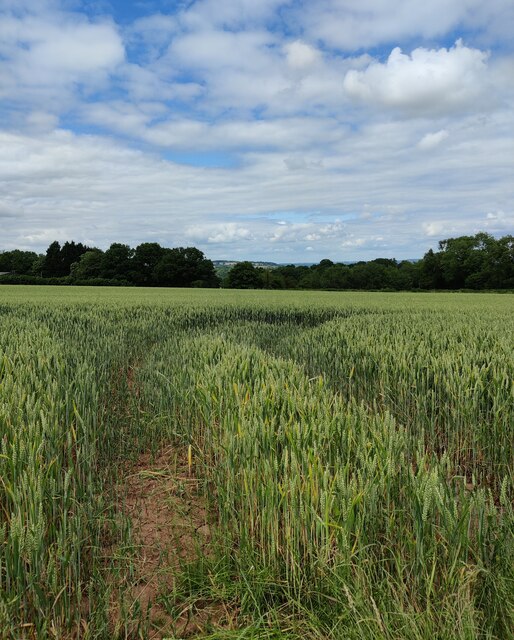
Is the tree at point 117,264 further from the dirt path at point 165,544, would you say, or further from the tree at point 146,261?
the dirt path at point 165,544

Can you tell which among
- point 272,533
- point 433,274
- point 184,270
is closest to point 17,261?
point 184,270

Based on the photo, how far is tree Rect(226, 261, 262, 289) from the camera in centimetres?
7844

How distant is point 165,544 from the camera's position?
293 centimetres

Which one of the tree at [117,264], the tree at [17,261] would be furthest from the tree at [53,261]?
the tree at [17,261]

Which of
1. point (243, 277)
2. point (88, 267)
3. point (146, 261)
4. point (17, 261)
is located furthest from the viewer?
point (17, 261)

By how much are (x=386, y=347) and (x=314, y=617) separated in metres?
4.36

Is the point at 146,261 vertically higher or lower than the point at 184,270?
higher

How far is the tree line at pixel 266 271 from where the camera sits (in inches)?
2800

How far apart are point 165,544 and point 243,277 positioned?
7633cm

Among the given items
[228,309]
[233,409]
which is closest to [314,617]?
[233,409]

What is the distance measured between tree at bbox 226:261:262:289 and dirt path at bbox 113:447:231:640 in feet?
242

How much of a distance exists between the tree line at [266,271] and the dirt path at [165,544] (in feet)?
202

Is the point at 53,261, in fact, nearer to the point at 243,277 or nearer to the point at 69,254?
the point at 69,254

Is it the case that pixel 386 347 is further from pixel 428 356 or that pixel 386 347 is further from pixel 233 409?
pixel 233 409
